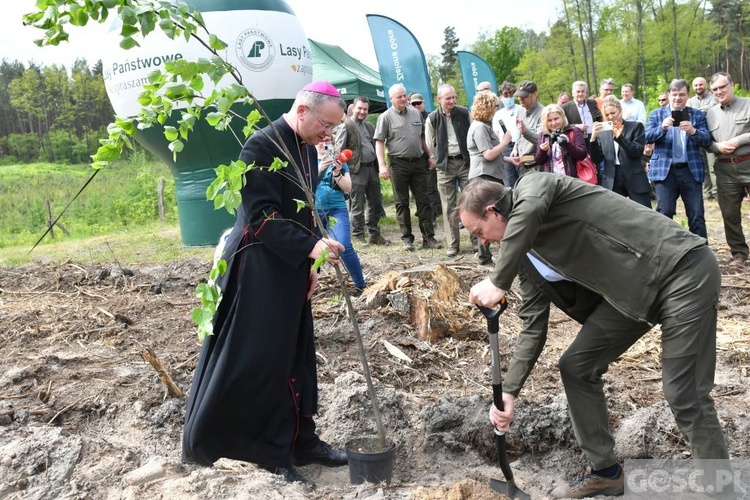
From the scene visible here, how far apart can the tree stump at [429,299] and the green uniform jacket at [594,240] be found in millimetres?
2865

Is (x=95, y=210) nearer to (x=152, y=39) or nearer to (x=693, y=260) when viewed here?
(x=152, y=39)

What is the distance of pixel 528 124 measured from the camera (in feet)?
27.8

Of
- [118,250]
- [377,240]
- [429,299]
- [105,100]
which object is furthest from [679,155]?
[105,100]

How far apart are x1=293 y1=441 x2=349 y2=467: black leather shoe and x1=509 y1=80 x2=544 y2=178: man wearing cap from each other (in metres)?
5.29

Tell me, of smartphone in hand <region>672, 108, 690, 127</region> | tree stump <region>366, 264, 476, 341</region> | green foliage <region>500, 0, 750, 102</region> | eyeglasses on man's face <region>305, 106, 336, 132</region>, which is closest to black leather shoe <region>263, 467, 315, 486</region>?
eyeglasses on man's face <region>305, 106, 336, 132</region>

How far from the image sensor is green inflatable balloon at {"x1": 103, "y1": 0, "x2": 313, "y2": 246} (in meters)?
10.1

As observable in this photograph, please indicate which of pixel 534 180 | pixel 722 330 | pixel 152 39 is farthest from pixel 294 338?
pixel 152 39

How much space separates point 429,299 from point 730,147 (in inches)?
155

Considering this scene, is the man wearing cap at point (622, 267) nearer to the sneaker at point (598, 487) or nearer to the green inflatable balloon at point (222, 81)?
the sneaker at point (598, 487)

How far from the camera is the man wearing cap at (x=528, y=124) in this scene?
8.12m

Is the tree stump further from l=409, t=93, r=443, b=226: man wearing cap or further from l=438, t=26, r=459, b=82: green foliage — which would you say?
l=438, t=26, r=459, b=82: green foliage

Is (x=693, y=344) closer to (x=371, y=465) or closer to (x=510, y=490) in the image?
(x=510, y=490)

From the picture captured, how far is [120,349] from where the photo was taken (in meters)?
5.85

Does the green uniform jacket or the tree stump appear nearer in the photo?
the green uniform jacket
